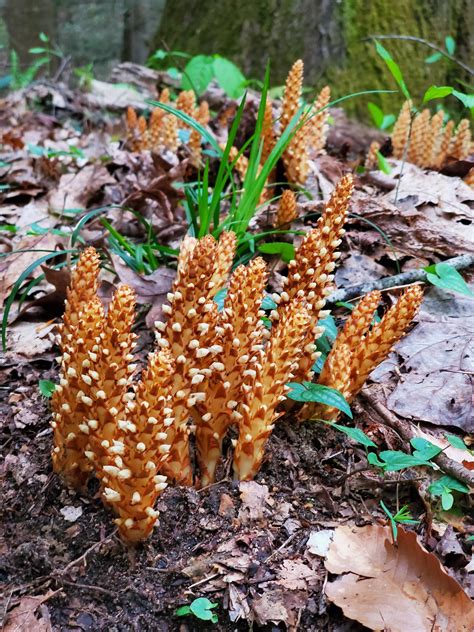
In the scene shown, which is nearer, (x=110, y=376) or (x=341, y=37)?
(x=110, y=376)

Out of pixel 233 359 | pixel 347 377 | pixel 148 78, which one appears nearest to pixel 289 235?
pixel 347 377

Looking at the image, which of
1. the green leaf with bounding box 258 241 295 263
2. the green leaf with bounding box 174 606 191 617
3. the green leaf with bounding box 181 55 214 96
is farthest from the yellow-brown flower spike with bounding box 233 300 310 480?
the green leaf with bounding box 181 55 214 96

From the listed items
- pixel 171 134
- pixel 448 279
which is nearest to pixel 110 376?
pixel 448 279

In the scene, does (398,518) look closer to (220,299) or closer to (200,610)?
(200,610)

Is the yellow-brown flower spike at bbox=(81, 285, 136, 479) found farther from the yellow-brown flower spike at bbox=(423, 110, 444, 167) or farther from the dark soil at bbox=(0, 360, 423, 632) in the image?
the yellow-brown flower spike at bbox=(423, 110, 444, 167)

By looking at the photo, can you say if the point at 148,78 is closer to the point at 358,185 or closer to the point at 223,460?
the point at 358,185
